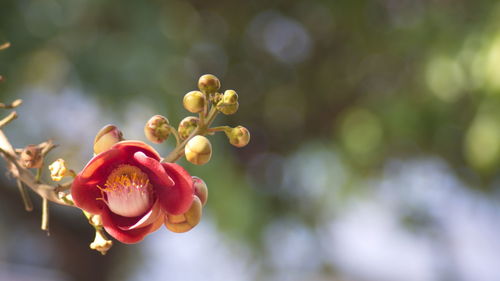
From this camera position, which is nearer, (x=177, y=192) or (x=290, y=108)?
(x=177, y=192)

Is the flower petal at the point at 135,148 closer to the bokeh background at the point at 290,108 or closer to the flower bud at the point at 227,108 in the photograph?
the flower bud at the point at 227,108

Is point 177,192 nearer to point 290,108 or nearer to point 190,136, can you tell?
point 190,136

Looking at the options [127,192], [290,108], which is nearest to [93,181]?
[127,192]

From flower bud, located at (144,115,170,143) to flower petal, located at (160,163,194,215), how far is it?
2cm

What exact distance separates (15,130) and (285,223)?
1047mm

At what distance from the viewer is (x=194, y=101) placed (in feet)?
1.11

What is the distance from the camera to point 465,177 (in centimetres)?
241

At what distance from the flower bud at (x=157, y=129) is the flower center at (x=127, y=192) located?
0.02 metres

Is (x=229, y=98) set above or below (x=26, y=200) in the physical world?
above

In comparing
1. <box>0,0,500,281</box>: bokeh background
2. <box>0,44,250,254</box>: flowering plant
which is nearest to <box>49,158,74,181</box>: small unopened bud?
<box>0,44,250,254</box>: flowering plant

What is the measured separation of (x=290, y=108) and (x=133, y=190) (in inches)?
91.9

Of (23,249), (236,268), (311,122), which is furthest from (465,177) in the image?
(23,249)

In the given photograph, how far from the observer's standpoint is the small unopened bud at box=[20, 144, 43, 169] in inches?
12.1

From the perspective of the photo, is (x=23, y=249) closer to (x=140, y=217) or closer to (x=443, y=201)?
(x=443, y=201)
